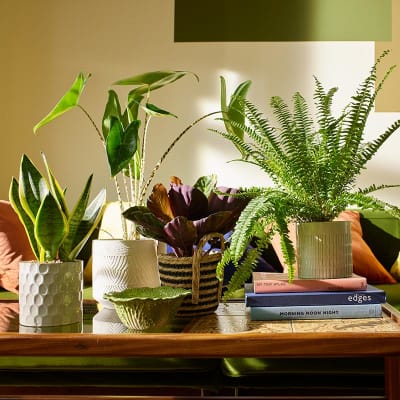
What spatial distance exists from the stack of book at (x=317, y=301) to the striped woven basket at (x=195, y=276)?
0.35 feet

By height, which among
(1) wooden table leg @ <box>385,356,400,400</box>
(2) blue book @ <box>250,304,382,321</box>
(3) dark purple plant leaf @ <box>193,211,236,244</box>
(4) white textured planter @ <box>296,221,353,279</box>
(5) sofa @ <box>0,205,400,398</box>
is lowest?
(5) sofa @ <box>0,205,400,398</box>

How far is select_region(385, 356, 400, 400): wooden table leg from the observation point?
127cm

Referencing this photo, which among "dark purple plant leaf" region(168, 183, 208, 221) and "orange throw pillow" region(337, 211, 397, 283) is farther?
"orange throw pillow" region(337, 211, 397, 283)

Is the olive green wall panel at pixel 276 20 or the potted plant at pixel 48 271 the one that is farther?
the olive green wall panel at pixel 276 20

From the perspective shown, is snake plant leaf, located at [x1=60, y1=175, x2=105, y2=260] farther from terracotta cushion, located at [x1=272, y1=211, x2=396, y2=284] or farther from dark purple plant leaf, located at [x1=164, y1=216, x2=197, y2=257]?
terracotta cushion, located at [x1=272, y1=211, x2=396, y2=284]

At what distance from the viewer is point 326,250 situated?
1263 millimetres

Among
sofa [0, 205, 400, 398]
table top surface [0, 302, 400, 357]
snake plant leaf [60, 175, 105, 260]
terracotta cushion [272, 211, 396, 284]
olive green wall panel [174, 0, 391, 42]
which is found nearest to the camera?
table top surface [0, 302, 400, 357]

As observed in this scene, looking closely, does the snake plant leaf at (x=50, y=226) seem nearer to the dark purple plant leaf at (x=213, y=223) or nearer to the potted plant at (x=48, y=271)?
the potted plant at (x=48, y=271)

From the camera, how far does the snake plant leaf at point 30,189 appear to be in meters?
1.23

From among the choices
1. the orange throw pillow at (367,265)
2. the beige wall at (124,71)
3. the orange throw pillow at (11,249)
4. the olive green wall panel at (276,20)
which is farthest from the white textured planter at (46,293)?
the olive green wall panel at (276,20)

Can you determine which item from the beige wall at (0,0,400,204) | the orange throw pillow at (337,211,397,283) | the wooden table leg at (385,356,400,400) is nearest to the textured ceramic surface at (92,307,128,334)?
the wooden table leg at (385,356,400,400)

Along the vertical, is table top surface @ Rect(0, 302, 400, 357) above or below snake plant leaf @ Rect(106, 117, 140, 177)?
below

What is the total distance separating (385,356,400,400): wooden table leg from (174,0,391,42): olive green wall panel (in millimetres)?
2156

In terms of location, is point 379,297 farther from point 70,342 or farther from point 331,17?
point 331,17
